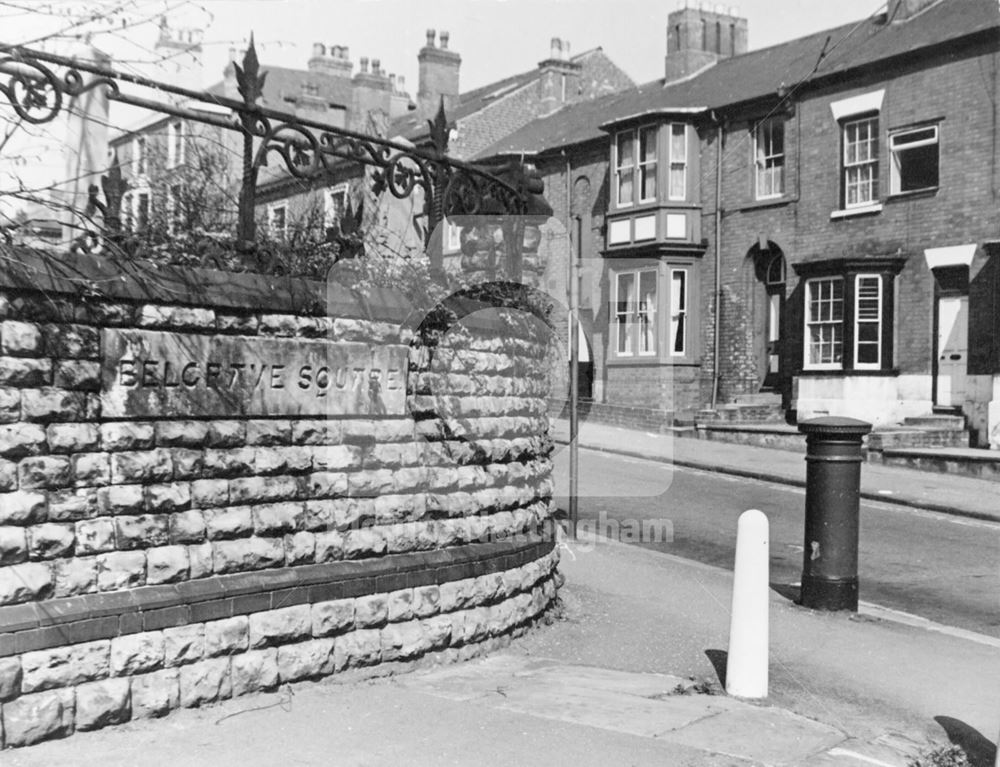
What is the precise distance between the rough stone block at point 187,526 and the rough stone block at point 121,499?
196mm

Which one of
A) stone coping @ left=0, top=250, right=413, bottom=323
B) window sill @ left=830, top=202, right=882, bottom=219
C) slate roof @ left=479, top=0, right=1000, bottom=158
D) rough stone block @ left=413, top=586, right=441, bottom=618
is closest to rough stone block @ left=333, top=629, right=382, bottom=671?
rough stone block @ left=413, top=586, right=441, bottom=618

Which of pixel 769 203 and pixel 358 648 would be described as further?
pixel 769 203

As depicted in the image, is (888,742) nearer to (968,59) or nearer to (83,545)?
(83,545)

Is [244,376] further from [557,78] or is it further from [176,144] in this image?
[557,78]

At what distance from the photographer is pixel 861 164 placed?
23.2m

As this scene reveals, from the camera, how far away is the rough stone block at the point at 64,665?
4785 millimetres

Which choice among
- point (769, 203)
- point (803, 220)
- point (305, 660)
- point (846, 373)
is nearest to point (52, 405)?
point (305, 660)

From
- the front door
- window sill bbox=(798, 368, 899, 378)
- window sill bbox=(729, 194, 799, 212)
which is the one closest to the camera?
the front door

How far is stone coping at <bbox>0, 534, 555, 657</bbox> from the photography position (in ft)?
15.8

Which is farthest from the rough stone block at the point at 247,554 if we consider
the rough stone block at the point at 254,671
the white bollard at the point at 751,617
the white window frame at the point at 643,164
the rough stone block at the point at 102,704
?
the white window frame at the point at 643,164

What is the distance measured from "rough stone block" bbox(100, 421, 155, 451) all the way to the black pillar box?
492 cm

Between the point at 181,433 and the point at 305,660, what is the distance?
1.41m

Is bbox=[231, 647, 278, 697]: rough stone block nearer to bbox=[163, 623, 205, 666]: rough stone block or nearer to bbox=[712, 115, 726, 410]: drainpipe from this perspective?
bbox=[163, 623, 205, 666]: rough stone block


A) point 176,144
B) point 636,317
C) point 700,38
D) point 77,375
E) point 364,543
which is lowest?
point 364,543
